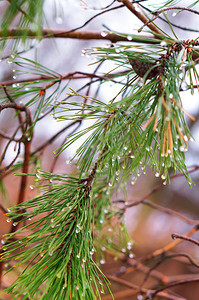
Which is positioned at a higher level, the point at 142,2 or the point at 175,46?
the point at 142,2

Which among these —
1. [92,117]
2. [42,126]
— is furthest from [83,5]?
[42,126]

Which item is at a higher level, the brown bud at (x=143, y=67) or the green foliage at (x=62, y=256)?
the brown bud at (x=143, y=67)

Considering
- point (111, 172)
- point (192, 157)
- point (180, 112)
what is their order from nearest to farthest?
point (180, 112)
point (111, 172)
point (192, 157)

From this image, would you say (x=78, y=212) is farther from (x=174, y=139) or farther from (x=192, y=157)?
(x=192, y=157)

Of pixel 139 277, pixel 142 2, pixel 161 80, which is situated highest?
pixel 142 2

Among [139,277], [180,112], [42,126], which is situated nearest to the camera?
Answer: [180,112]

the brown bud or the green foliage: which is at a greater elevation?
the brown bud

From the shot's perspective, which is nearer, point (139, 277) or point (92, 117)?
point (92, 117)

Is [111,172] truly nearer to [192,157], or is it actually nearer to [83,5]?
[83,5]

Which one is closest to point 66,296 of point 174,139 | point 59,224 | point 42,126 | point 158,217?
point 59,224

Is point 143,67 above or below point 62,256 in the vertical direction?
above
